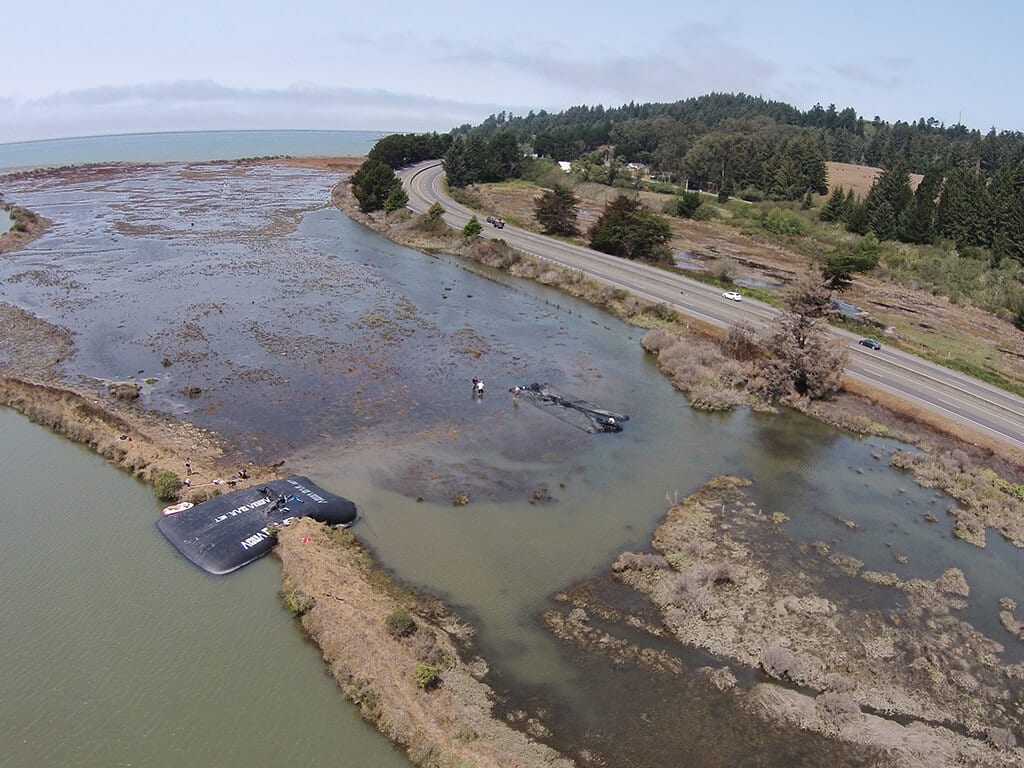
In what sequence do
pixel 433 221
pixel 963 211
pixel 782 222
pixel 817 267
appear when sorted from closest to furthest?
pixel 817 267
pixel 433 221
pixel 963 211
pixel 782 222

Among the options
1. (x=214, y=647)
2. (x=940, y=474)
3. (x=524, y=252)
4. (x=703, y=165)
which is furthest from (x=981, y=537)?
(x=703, y=165)

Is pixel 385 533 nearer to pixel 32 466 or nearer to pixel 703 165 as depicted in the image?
pixel 32 466

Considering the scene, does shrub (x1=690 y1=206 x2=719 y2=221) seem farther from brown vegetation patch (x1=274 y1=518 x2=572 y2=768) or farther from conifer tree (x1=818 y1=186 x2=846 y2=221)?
brown vegetation patch (x1=274 y1=518 x2=572 y2=768)

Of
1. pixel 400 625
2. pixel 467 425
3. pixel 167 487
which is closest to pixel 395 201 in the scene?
pixel 467 425

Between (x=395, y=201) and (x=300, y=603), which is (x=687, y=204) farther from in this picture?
(x=300, y=603)

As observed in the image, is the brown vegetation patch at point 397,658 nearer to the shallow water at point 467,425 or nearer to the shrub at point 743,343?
the shallow water at point 467,425

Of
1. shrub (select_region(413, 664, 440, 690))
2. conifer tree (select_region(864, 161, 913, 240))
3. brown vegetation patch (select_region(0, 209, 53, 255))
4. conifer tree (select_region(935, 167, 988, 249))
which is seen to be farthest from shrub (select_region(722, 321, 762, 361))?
brown vegetation patch (select_region(0, 209, 53, 255))
